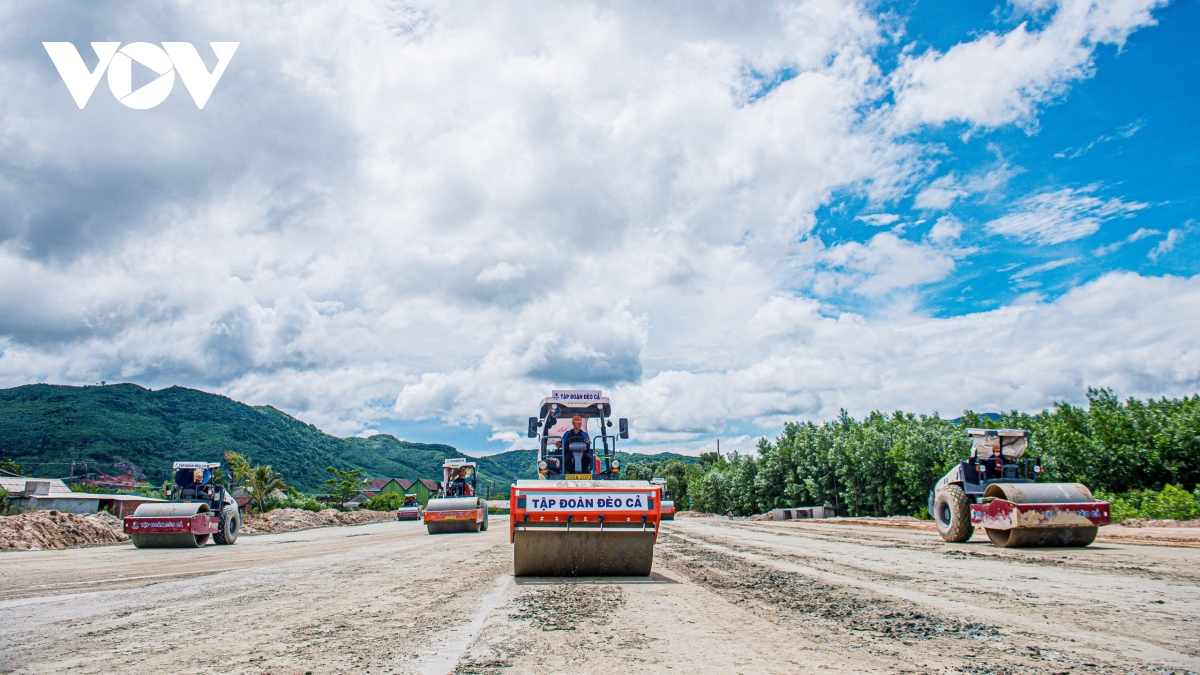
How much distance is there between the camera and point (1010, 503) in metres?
12.1

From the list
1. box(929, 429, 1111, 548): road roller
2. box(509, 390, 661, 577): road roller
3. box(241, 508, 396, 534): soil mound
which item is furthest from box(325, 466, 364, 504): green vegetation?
box(509, 390, 661, 577): road roller

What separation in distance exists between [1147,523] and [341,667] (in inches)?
877

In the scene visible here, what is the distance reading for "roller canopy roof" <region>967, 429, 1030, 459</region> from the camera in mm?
13766

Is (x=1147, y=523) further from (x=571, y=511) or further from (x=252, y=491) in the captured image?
(x=252, y=491)

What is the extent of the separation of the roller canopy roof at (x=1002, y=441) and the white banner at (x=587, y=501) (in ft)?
31.0

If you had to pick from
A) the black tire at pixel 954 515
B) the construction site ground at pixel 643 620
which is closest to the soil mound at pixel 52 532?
the construction site ground at pixel 643 620

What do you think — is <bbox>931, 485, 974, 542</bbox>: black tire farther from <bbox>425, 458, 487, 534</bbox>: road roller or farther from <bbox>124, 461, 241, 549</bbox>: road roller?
<bbox>124, 461, 241, 549</bbox>: road roller

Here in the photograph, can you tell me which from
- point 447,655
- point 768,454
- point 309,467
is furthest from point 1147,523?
point 309,467

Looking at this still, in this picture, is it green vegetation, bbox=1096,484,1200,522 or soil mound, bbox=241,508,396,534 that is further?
soil mound, bbox=241,508,396,534

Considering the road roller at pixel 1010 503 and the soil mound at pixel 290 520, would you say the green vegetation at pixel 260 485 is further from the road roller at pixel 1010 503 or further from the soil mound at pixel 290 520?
the road roller at pixel 1010 503

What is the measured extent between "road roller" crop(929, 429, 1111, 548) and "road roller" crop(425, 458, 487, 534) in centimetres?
1629

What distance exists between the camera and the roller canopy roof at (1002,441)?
45.2 feet

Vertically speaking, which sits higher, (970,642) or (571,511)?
(571,511)

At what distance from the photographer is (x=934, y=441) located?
1366 inches
